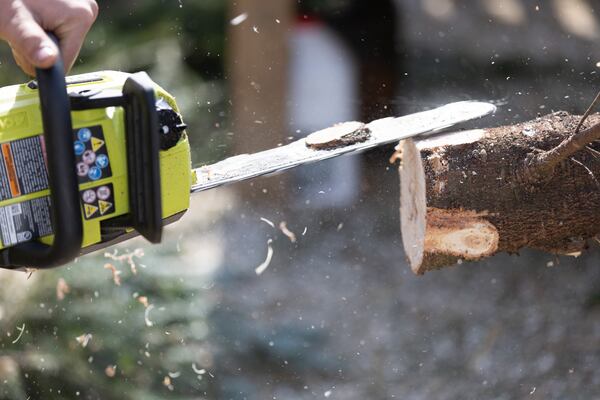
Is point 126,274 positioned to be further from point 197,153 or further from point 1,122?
point 1,122

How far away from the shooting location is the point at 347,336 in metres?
3.44

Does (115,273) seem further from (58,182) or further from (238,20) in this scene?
(58,182)

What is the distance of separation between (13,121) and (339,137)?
90 centimetres

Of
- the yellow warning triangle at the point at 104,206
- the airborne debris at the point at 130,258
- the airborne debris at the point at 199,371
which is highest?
the yellow warning triangle at the point at 104,206

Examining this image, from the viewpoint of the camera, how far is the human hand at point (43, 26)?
1237mm

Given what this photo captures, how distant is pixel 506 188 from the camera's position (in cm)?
192

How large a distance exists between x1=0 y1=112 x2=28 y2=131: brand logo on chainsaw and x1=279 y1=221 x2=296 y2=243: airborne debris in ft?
7.84

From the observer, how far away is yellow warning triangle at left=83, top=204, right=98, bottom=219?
1.40 meters

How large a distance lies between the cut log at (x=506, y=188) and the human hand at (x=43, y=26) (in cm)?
100

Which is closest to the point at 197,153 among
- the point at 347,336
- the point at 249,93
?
the point at 249,93

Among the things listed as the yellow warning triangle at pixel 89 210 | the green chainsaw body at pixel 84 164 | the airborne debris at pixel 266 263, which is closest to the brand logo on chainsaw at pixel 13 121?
the green chainsaw body at pixel 84 164

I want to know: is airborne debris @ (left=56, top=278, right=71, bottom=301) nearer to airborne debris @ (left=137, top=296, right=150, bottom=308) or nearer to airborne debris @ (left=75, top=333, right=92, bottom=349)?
airborne debris @ (left=75, top=333, right=92, bottom=349)

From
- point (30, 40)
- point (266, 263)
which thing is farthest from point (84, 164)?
point (266, 263)

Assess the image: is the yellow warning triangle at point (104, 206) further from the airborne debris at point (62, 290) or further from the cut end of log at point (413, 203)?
the airborne debris at point (62, 290)
